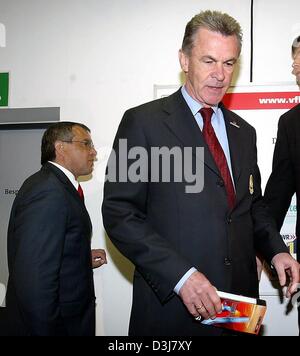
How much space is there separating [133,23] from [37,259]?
201 cm

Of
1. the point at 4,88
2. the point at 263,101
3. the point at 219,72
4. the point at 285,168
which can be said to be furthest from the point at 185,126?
the point at 4,88

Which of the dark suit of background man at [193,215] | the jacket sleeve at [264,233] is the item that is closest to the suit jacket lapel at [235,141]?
the dark suit of background man at [193,215]

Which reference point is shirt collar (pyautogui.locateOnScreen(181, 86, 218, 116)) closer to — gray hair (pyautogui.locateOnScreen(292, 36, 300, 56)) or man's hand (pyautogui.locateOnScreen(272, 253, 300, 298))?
man's hand (pyautogui.locateOnScreen(272, 253, 300, 298))

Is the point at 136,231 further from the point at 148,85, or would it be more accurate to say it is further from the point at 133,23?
the point at 133,23

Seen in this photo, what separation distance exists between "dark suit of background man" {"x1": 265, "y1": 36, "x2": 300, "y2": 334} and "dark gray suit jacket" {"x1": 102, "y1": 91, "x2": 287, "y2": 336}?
2.12ft

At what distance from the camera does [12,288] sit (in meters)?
2.22

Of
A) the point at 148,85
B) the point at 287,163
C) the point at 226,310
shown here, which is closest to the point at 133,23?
the point at 148,85

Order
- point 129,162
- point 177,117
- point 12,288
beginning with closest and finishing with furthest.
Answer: point 129,162
point 177,117
point 12,288

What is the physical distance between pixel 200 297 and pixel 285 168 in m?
1.16

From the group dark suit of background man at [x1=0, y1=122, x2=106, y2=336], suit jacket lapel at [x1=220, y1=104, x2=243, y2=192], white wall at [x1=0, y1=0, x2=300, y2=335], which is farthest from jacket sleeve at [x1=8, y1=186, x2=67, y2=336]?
white wall at [x1=0, y1=0, x2=300, y2=335]

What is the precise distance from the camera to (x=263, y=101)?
2.95m

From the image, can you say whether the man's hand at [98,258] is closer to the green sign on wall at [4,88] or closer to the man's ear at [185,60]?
the green sign on wall at [4,88]

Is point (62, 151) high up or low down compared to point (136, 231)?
up
